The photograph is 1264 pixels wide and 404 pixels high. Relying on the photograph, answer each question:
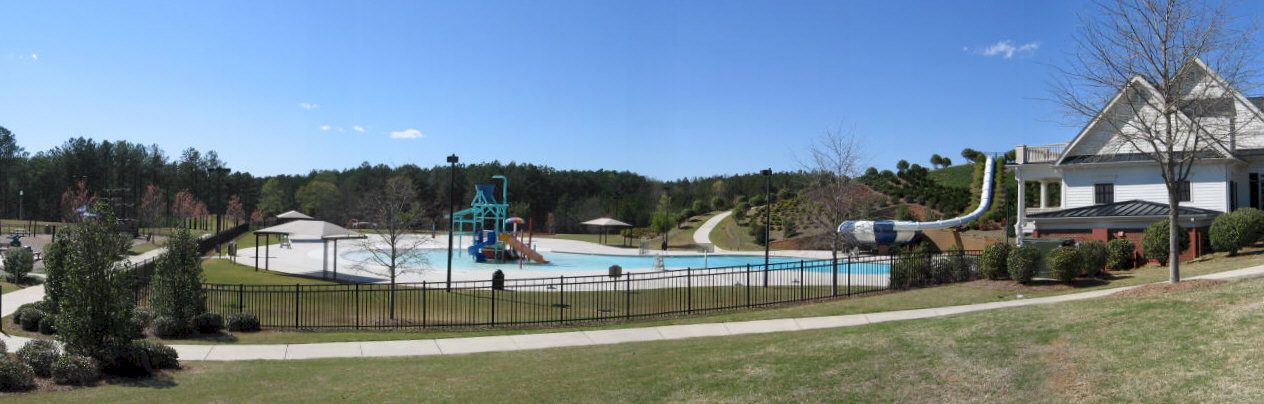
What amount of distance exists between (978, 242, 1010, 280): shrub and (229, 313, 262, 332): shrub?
19.1 m

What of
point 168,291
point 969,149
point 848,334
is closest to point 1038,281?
point 848,334

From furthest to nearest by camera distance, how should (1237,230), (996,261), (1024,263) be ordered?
(1237,230)
(996,261)
(1024,263)

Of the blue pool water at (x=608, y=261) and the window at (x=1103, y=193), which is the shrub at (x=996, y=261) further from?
the blue pool water at (x=608, y=261)

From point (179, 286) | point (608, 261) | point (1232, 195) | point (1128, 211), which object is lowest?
point (608, 261)

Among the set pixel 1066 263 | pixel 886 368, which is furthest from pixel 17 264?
pixel 1066 263

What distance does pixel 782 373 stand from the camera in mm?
10789

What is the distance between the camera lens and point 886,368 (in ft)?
34.4

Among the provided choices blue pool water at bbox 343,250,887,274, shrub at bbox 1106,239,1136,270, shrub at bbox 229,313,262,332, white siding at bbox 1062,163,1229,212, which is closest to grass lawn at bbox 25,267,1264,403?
shrub at bbox 229,313,262,332

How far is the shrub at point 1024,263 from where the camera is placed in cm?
2130

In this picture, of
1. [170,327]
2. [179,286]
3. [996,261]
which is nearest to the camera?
[170,327]

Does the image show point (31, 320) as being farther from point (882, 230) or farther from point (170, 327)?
point (882, 230)

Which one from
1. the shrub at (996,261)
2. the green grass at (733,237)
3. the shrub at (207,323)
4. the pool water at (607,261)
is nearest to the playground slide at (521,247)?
the pool water at (607,261)

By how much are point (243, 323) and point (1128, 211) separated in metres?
29.7

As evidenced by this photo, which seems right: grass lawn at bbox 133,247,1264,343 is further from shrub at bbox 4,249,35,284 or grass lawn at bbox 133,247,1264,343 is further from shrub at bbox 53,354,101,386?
shrub at bbox 4,249,35,284
